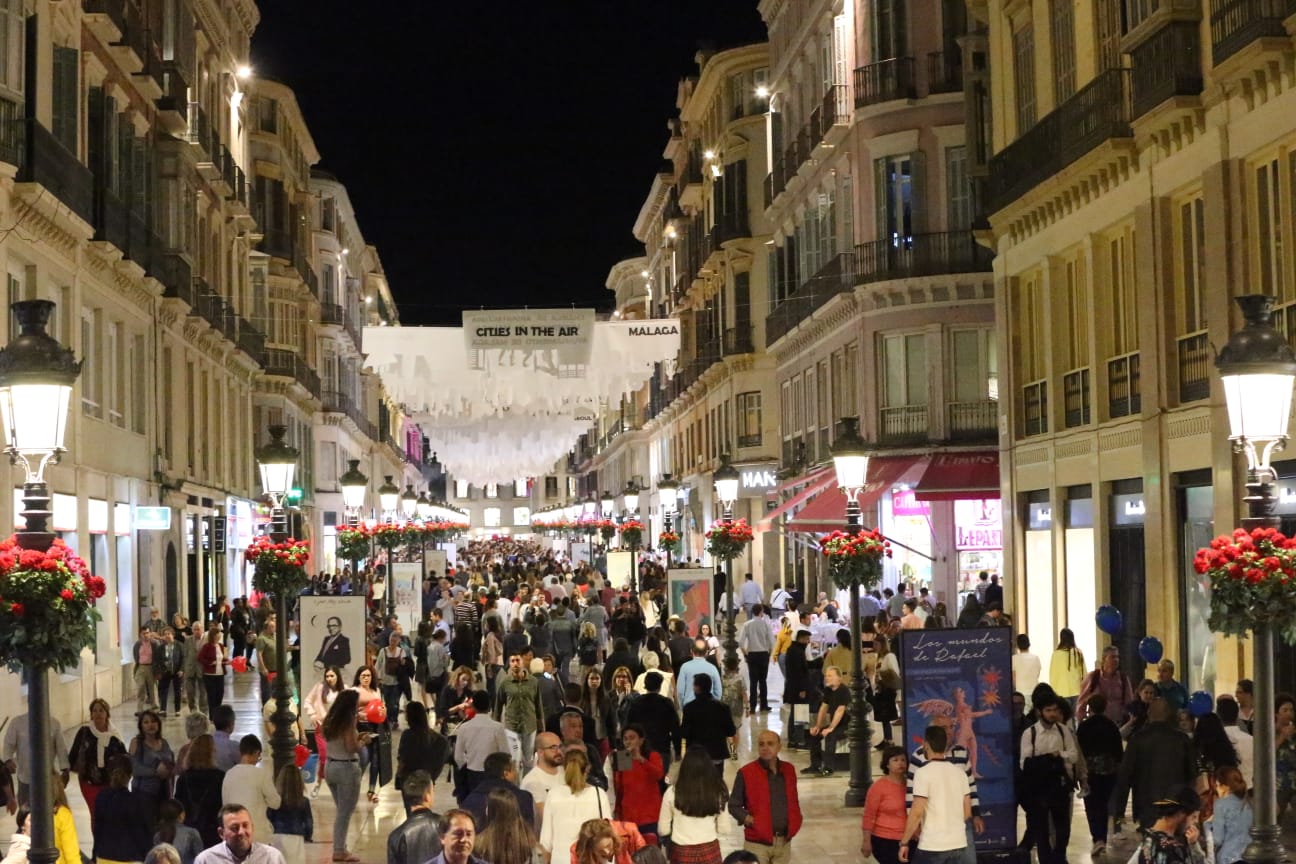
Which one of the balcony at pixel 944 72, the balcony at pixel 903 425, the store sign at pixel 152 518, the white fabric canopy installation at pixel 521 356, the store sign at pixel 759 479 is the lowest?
the store sign at pixel 152 518

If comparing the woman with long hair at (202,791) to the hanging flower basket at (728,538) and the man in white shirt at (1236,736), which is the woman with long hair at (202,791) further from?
the hanging flower basket at (728,538)

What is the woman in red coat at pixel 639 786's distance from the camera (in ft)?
42.0

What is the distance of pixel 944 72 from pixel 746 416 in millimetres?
18642

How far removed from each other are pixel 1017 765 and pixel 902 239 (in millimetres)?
24298

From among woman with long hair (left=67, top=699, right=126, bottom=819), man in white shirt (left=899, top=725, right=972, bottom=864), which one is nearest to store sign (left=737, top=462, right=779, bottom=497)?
woman with long hair (left=67, top=699, right=126, bottom=819)

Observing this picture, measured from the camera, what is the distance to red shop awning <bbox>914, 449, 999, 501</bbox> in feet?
117

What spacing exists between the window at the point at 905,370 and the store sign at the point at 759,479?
1092 cm

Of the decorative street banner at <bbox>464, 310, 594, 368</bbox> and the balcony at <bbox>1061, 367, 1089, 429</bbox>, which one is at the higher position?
the decorative street banner at <bbox>464, 310, 594, 368</bbox>

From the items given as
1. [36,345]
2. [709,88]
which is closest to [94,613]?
[36,345]

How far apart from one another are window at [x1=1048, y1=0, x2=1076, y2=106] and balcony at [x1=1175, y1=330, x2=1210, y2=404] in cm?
457

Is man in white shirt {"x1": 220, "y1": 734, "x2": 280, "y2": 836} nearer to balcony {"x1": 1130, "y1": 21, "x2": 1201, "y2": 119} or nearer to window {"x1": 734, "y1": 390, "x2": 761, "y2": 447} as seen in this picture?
balcony {"x1": 1130, "y1": 21, "x2": 1201, "y2": 119}

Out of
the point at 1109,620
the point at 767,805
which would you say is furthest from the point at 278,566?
the point at 1109,620

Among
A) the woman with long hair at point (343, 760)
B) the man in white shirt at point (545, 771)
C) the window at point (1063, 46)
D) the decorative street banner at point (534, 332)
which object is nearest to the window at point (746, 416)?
the decorative street banner at point (534, 332)

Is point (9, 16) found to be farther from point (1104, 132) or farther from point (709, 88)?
point (709, 88)
